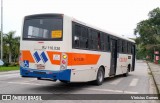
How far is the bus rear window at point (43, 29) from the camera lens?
434 inches

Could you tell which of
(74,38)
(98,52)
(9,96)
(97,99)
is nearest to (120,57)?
(98,52)

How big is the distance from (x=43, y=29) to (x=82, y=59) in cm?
220

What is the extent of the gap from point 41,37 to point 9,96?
286 cm

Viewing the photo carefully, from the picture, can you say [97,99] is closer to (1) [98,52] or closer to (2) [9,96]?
(2) [9,96]

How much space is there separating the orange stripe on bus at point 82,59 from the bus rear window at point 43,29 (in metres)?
0.93

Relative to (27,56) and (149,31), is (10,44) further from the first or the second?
(149,31)

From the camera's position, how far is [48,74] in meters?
10.9

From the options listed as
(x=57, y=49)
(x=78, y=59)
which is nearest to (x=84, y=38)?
(x=78, y=59)

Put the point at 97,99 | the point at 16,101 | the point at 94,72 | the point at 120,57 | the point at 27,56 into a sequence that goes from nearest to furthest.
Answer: the point at 16,101
the point at 97,99
the point at 27,56
the point at 94,72
the point at 120,57

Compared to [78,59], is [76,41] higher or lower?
higher

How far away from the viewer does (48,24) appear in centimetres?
1125

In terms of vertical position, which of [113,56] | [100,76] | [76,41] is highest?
[76,41]

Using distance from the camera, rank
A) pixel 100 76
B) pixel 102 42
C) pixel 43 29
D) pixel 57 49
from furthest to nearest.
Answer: pixel 102 42 < pixel 100 76 < pixel 43 29 < pixel 57 49

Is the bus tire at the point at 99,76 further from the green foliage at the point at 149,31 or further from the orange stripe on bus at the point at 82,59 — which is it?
the green foliage at the point at 149,31
